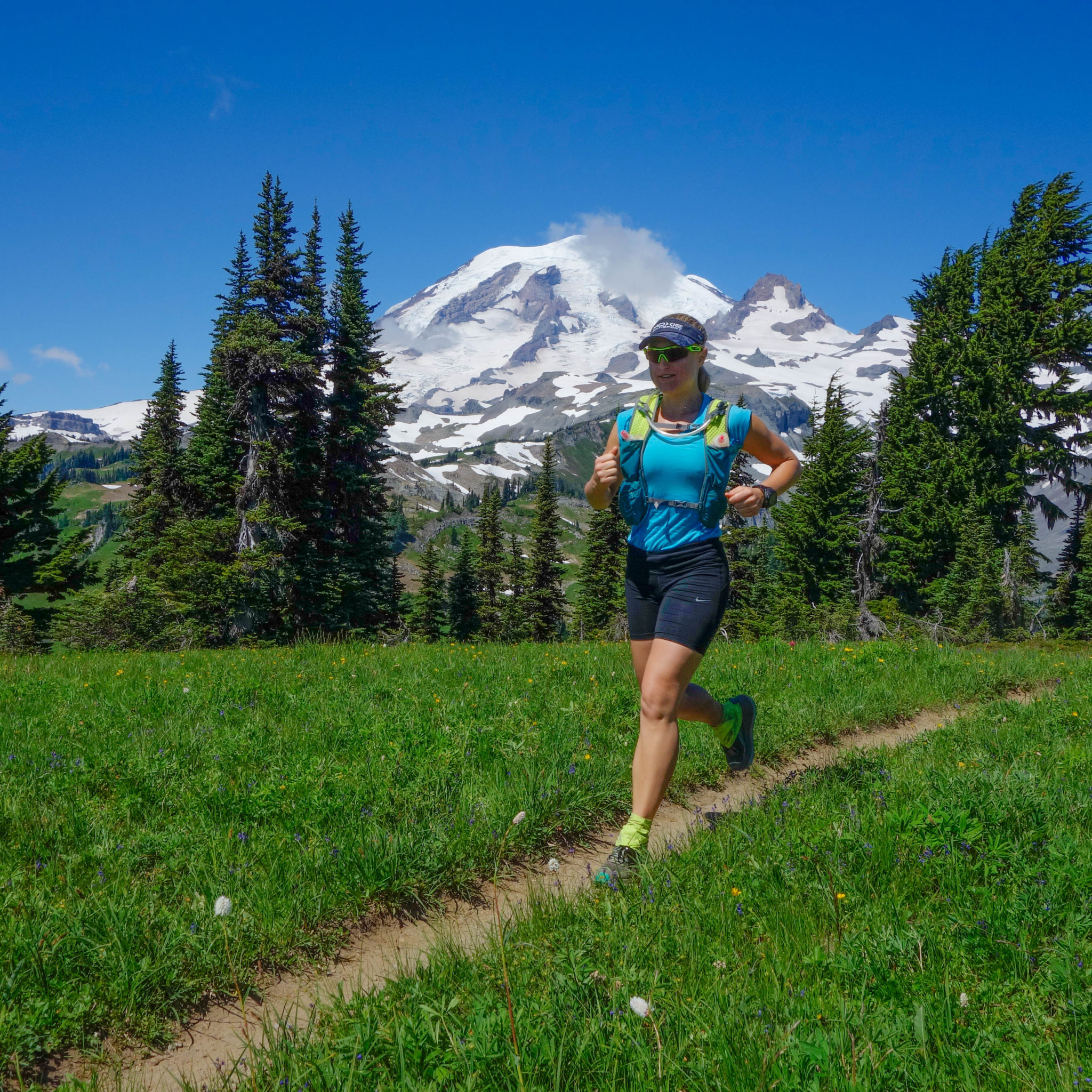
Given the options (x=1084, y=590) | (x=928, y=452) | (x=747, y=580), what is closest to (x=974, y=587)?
(x=928, y=452)

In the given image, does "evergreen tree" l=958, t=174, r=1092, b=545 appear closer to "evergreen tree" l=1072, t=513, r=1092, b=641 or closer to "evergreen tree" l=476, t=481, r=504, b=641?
"evergreen tree" l=1072, t=513, r=1092, b=641

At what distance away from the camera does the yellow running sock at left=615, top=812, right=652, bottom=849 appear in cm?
387

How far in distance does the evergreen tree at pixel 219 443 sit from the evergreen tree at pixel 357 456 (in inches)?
170

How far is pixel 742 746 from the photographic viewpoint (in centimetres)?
500

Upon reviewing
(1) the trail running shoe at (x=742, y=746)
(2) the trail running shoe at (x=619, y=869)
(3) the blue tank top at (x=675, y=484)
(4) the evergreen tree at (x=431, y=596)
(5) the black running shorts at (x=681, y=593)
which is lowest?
(4) the evergreen tree at (x=431, y=596)

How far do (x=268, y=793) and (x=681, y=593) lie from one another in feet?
8.76

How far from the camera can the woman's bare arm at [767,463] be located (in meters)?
3.94

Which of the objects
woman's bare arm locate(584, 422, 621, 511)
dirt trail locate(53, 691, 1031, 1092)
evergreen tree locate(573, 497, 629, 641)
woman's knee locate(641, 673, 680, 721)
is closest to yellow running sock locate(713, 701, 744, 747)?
dirt trail locate(53, 691, 1031, 1092)

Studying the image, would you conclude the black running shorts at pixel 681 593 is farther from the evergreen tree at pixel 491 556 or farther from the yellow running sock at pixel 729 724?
the evergreen tree at pixel 491 556

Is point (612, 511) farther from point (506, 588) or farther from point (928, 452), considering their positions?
point (506, 588)

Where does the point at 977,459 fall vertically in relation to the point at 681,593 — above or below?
above

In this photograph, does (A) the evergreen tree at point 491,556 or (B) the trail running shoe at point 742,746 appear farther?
(A) the evergreen tree at point 491,556

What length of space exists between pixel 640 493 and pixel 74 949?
343 cm

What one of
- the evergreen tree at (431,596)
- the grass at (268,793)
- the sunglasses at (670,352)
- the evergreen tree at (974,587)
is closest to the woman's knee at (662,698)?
the grass at (268,793)
